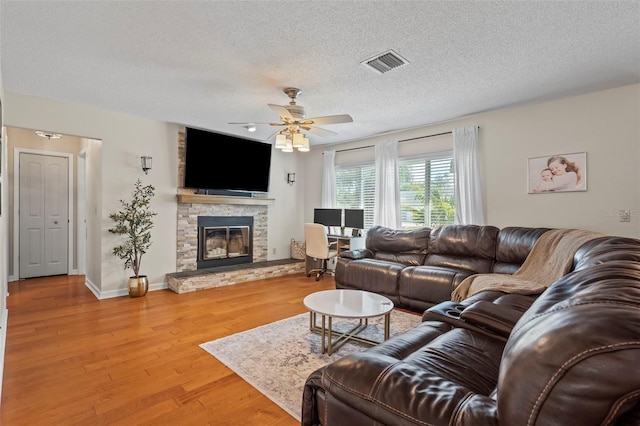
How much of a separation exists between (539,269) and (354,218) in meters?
2.91

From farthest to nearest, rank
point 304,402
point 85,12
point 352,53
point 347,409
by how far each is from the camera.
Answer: point 352,53 → point 85,12 → point 304,402 → point 347,409

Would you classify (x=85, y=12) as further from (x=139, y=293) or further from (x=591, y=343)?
(x=139, y=293)

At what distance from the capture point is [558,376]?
2.17 feet

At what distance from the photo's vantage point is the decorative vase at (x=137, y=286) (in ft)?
14.0

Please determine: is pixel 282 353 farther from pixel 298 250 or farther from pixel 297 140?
pixel 298 250

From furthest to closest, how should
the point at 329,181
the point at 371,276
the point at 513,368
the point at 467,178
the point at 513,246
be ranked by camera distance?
the point at 329,181 → the point at 467,178 → the point at 371,276 → the point at 513,246 → the point at 513,368

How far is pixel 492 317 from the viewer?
5.77 ft

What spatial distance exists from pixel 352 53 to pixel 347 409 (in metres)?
2.47

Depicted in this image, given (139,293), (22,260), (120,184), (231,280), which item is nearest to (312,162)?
(231,280)

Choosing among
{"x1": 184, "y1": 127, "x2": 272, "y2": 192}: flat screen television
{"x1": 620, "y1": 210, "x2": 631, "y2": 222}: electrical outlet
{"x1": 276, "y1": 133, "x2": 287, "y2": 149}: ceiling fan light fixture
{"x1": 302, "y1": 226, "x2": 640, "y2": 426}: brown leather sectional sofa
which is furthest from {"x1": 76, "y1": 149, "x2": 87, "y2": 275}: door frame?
{"x1": 620, "y1": 210, "x2": 631, "y2": 222}: electrical outlet

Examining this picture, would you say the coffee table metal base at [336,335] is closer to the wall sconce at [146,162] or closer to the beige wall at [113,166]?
the beige wall at [113,166]

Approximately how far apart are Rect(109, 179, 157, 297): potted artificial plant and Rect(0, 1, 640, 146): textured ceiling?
4.22 ft

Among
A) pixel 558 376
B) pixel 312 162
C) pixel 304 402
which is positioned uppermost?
pixel 312 162

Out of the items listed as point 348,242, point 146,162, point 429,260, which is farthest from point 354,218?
point 146,162
